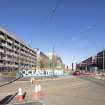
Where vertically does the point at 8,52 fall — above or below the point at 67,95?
above

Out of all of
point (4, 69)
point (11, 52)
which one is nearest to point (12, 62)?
point (11, 52)

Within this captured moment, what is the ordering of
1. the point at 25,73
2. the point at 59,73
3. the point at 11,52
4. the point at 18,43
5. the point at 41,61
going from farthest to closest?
the point at 41,61
the point at 18,43
the point at 11,52
the point at 59,73
the point at 25,73

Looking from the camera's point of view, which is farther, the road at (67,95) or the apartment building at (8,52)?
the apartment building at (8,52)

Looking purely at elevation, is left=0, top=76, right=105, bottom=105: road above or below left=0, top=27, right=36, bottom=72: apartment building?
below

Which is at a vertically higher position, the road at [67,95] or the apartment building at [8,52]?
the apartment building at [8,52]

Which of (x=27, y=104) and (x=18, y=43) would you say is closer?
(x=27, y=104)

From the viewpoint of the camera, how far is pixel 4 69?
378ft

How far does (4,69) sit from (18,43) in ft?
104

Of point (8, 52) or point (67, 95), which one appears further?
point (8, 52)

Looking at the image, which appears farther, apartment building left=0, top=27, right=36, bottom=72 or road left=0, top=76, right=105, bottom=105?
apartment building left=0, top=27, right=36, bottom=72

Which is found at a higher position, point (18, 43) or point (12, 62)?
point (18, 43)

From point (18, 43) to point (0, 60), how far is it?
3664 cm

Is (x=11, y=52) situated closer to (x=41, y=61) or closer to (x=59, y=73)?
(x=59, y=73)

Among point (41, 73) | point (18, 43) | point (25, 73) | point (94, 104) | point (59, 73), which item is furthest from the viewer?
point (18, 43)
